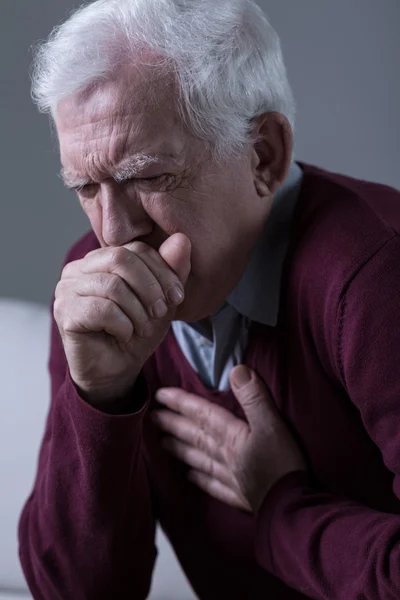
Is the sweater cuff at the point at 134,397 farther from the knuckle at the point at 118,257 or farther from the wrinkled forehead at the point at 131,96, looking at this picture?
the wrinkled forehead at the point at 131,96

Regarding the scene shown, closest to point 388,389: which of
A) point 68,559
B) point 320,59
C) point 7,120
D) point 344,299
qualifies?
point 344,299

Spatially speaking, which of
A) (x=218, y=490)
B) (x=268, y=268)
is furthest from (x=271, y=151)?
(x=218, y=490)

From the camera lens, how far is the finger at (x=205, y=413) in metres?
1.36

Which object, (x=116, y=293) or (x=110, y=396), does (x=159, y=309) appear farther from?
(x=110, y=396)

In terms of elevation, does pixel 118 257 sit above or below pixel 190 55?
below

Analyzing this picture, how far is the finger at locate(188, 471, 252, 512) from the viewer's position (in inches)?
55.0

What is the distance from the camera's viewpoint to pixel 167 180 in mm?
1195

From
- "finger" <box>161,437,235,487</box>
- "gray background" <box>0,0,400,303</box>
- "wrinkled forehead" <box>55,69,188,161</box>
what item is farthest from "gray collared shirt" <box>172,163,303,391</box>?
"gray background" <box>0,0,400,303</box>

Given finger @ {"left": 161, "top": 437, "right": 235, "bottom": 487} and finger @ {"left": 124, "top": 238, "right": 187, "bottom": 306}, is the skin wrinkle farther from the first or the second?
finger @ {"left": 161, "top": 437, "right": 235, "bottom": 487}

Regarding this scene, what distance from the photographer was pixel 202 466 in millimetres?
1425

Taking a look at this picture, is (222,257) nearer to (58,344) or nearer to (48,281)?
(58,344)

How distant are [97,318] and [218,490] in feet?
1.30

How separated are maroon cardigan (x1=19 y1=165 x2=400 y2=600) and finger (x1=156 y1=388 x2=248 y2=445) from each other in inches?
1.0

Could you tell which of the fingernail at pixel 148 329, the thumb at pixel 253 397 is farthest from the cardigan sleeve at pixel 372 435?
the fingernail at pixel 148 329
